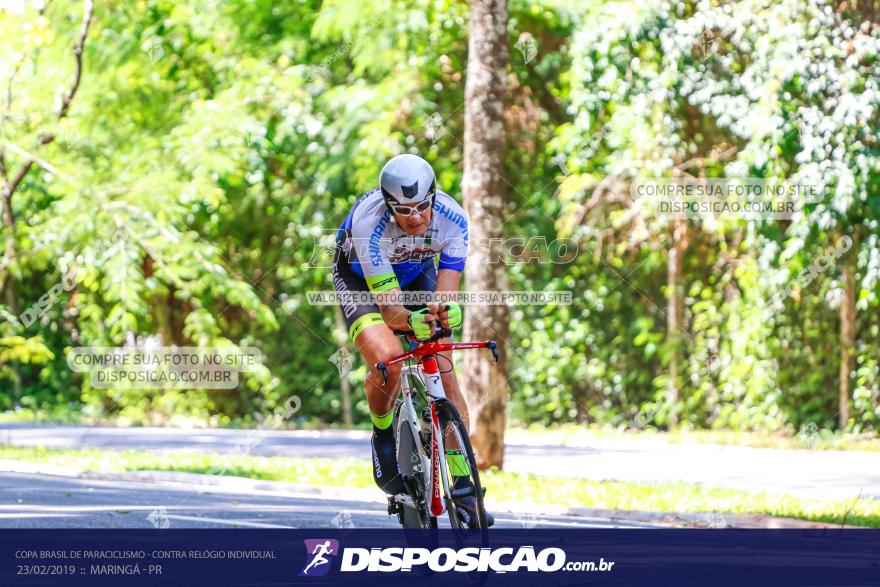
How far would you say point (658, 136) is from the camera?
19.6m

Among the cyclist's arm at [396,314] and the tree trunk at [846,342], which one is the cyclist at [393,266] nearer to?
the cyclist's arm at [396,314]

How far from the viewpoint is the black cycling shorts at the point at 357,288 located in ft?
27.9

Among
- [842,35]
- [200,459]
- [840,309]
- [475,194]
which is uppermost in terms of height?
[842,35]

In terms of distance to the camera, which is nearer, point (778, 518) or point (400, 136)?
point (778, 518)

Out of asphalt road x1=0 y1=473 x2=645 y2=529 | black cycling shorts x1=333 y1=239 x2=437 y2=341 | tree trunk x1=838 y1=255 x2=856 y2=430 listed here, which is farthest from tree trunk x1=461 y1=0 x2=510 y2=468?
black cycling shorts x1=333 y1=239 x2=437 y2=341

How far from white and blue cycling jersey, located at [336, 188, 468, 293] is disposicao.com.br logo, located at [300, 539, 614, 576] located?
1403mm

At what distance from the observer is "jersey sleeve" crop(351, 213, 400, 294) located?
8289 mm

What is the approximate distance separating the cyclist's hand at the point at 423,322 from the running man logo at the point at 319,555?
4.75 feet

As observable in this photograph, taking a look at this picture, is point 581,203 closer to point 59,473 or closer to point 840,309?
point 840,309

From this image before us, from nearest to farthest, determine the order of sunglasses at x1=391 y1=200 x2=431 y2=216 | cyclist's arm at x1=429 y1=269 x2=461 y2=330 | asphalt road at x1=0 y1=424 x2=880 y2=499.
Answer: sunglasses at x1=391 y1=200 x2=431 y2=216
cyclist's arm at x1=429 y1=269 x2=461 y2=330
asphalt road at x1=0 y1=424 x2=880 y2=499

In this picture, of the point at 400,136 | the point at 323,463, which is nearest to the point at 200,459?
the point at 323,463

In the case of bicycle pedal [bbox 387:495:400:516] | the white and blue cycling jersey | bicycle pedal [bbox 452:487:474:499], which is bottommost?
bicycle pedal [bbox 387:495:400:516]

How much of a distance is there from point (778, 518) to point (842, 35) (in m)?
8.25

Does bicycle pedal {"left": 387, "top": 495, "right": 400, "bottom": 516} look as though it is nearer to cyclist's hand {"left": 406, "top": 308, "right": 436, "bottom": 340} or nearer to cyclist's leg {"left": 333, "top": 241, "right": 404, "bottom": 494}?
cyclist's leg {"left": 333, "top": 241, "right": 404, "bottom": 494}
